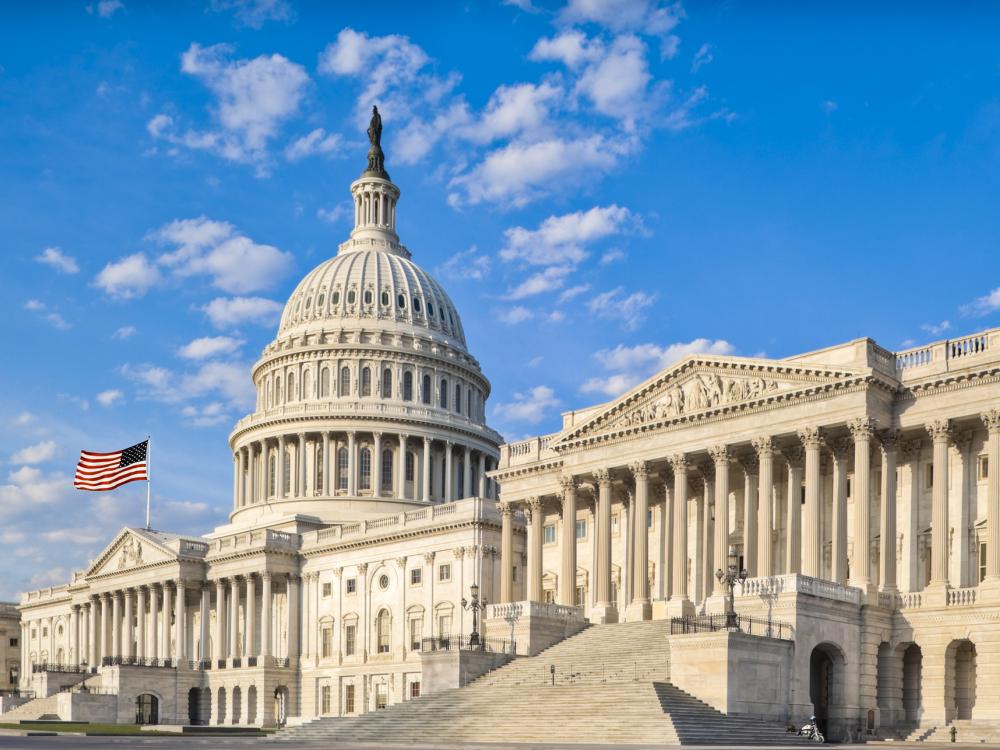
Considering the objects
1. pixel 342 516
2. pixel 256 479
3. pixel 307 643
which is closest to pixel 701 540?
pixel 307 643

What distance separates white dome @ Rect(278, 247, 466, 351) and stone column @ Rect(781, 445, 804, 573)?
7412 centimetres

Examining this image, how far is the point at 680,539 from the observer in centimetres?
7212

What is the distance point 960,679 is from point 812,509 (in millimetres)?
9946

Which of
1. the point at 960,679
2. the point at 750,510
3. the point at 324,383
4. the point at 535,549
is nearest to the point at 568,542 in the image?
the point at 535,549

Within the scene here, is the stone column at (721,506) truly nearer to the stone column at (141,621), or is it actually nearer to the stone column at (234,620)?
the stone column at (234,620)

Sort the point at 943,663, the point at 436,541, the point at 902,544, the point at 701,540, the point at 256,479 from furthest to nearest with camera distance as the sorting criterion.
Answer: the point at 256,479
the point at 436,541
the point at 701,540
the point at 902,544
the point at 943,663

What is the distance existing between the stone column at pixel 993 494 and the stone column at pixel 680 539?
52.1ft

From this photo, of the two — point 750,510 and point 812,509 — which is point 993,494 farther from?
point 750,510

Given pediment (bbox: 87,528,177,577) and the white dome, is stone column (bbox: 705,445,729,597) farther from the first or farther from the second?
the white dome

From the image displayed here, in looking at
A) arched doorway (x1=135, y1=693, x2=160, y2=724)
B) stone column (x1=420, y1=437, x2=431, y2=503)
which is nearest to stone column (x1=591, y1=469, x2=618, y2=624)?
arched doorway (x1=135, y1=693, x2=160, y2=724)

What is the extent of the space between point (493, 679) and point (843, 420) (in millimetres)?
20638

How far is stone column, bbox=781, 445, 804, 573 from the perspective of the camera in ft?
225

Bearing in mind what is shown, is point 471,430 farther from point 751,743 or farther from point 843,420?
point 751,743

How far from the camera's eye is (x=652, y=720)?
5291 centimetres
